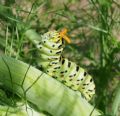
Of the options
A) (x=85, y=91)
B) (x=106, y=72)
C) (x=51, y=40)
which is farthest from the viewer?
(x=106, y=72)

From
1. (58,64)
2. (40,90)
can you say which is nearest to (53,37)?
(58,64)

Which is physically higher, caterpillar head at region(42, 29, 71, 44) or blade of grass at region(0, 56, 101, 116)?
caterpillar head at region(42, 29, 71, 44)

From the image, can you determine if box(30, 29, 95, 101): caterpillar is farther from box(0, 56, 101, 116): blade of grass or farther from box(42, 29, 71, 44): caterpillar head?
box(0, 56, 101, 116): blade of grass

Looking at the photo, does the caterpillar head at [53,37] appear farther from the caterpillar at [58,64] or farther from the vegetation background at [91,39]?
the vegetation background at [91,39]

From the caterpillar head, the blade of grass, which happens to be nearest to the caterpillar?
the caterpillar head

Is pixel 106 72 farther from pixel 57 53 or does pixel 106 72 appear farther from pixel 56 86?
pixel 56 86

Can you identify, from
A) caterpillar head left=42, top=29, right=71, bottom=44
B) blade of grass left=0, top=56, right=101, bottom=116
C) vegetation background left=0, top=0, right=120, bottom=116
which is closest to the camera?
blade of grass left=0, top=56, right=101, bottom=116

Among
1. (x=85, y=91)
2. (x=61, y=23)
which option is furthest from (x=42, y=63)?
(x=61, y=23)

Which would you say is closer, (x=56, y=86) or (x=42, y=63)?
(x=56, y=86)

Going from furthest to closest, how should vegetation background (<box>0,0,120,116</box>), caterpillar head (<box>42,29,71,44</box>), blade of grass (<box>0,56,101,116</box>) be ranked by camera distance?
1. vegetation background (<box>0,0,120,116</box>)
2. caterpillar head (<box>42,29,71,44</box>)
3. blade of grass (<box>0,56,101,116</box>)
